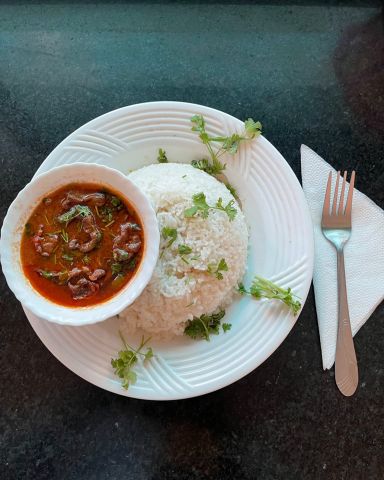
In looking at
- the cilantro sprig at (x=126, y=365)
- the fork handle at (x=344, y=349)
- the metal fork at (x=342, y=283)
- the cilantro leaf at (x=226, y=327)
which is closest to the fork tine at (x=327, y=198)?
the metal fork at (x=342, y=283)

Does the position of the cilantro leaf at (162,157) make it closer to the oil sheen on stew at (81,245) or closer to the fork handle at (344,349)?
the oil sheen on stew at (81,245)

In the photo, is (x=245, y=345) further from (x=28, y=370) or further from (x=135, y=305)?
(x=28, y=370)

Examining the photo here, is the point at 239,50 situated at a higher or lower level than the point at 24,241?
higher

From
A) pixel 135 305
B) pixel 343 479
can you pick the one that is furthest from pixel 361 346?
pixel 135 305

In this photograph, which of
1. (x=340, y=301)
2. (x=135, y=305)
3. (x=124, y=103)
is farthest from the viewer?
(x=124, y=103)

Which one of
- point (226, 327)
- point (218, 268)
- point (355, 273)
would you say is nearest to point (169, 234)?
point (218, 268)

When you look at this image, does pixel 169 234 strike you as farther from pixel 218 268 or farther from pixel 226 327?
pixel 226 327
